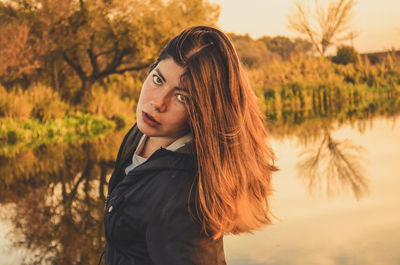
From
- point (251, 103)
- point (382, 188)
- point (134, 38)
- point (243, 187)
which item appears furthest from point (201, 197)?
point (134, 38)

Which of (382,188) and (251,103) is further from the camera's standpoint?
(382,188)

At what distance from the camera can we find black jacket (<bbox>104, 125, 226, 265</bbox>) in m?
1.40

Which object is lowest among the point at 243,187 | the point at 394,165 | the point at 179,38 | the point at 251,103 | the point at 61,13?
the point at 394,165

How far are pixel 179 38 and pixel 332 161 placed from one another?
→ 6057 mm

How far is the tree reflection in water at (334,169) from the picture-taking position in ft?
19.2

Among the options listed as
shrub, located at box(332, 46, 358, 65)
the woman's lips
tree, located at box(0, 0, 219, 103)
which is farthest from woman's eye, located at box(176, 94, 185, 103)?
shrub, located at box(332, 46, 358, 65)

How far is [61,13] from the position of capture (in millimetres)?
18438

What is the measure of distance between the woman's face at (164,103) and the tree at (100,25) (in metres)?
17.1

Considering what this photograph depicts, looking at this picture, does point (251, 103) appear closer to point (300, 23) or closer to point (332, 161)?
point (332, 161)

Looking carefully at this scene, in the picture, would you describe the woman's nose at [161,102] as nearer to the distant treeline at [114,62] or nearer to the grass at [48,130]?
the grass at [48,130]

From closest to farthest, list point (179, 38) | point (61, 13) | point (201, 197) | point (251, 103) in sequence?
1. point (201, 197)
2. point (179, 38)
3. point (251, 103)
4. point (61, 13)

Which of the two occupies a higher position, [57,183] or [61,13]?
[61,13]

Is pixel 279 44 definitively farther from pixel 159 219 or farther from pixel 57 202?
pixel 159 219

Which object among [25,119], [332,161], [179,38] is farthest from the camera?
[25,119]
